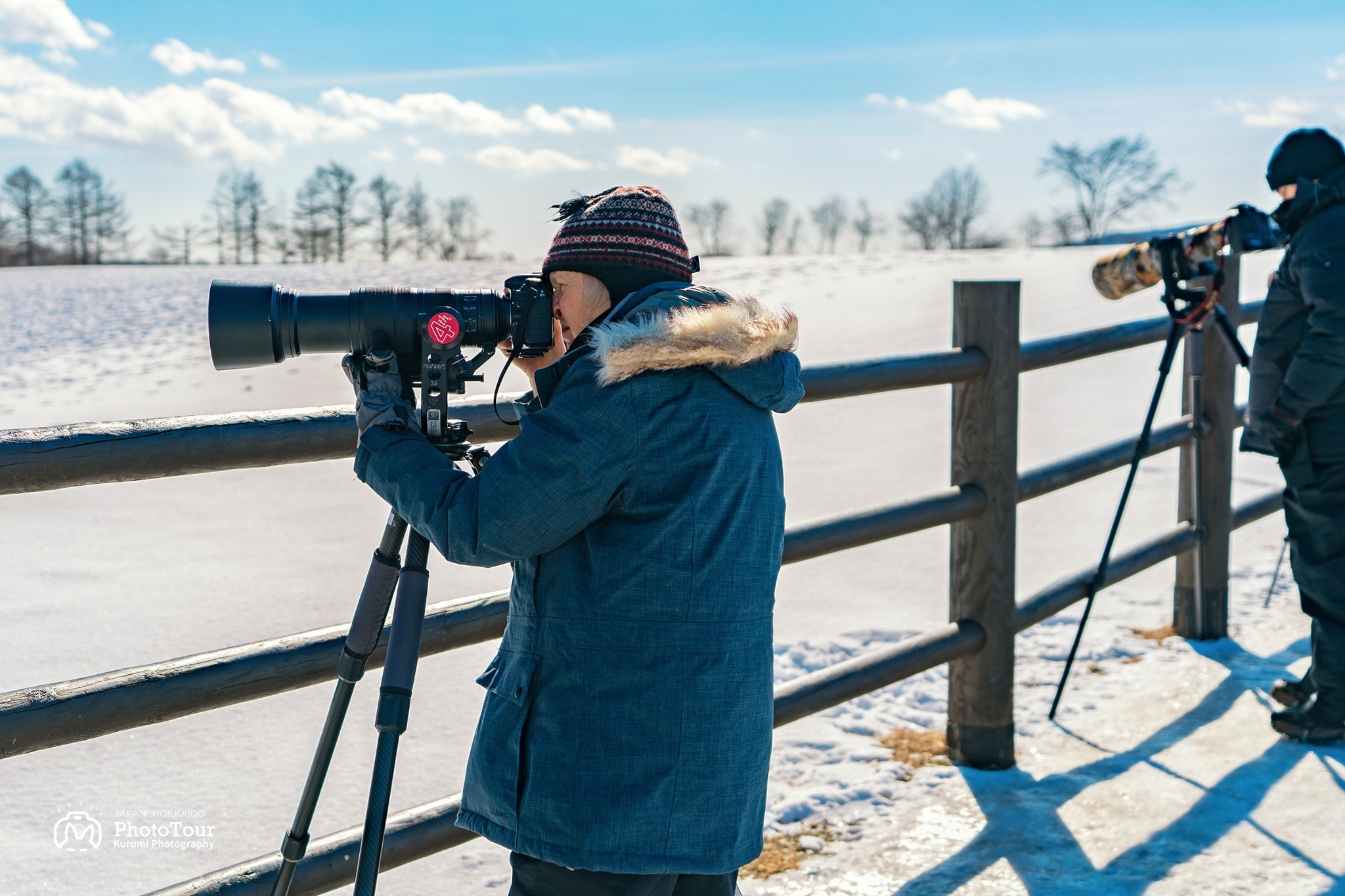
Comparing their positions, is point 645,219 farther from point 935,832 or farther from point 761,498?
point 935,832

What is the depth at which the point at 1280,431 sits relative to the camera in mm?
3148

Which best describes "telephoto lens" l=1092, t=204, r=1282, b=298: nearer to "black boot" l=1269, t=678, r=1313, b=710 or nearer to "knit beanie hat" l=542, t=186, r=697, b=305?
"black boot" l=1269, t=678, r=1313, b=710

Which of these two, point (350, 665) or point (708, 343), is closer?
point (708, 343)

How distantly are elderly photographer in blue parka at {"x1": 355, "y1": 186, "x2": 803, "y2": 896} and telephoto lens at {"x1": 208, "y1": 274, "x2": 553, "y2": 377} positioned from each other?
92mm

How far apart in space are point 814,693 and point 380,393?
1.58 metres

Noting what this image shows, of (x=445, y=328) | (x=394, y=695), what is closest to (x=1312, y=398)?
(x=445, y=328)

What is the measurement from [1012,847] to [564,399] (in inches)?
74.7

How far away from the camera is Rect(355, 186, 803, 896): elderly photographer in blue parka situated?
1248 mm

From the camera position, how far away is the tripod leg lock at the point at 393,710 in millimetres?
1315

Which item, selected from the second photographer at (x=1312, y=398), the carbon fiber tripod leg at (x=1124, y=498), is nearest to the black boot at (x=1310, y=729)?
the second photographer at (x=1312, y=398)

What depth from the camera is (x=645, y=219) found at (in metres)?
1.38

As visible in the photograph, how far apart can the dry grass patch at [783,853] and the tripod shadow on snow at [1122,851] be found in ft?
0.89

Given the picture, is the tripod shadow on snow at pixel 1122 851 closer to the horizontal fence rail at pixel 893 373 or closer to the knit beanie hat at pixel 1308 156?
the horizontal fence rail at pixel 893 373

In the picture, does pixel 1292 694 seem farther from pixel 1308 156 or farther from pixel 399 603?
pixel 399 603
